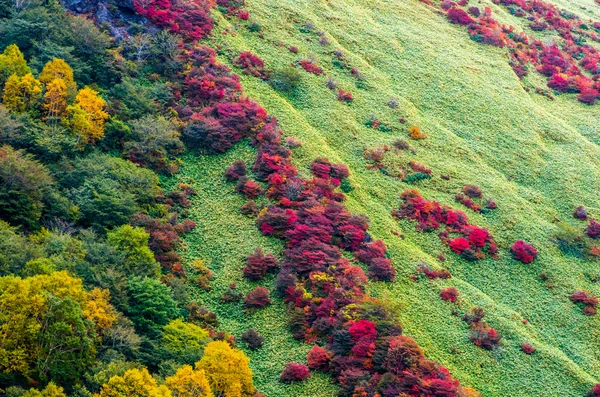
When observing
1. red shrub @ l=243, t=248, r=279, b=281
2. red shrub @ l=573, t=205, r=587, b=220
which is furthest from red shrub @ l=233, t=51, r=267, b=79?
red shrub @ l=573, t=205, r=587, b=220

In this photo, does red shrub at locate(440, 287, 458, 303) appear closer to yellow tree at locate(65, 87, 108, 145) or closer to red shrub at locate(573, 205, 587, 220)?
red shrub at locate(573, 205, 587, 220)

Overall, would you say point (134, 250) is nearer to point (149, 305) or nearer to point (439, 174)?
point (149, 305)

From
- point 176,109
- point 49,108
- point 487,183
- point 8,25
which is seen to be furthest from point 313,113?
point 8,25

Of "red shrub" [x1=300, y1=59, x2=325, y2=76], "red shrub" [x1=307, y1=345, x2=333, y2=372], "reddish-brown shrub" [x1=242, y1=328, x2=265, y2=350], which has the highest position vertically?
"red shrub" [x1=300, y1=59, x2=325, y2=76]

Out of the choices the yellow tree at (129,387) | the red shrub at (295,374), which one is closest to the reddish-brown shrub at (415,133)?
the red shrub at (295,374)

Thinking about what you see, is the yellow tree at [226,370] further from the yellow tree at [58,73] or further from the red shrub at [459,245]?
the yellow tree at [58,73]

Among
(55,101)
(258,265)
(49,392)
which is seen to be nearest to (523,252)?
(258,265)

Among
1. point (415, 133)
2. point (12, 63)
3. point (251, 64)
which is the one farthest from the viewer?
point (251, 64)

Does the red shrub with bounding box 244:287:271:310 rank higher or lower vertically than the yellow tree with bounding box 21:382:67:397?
lower
